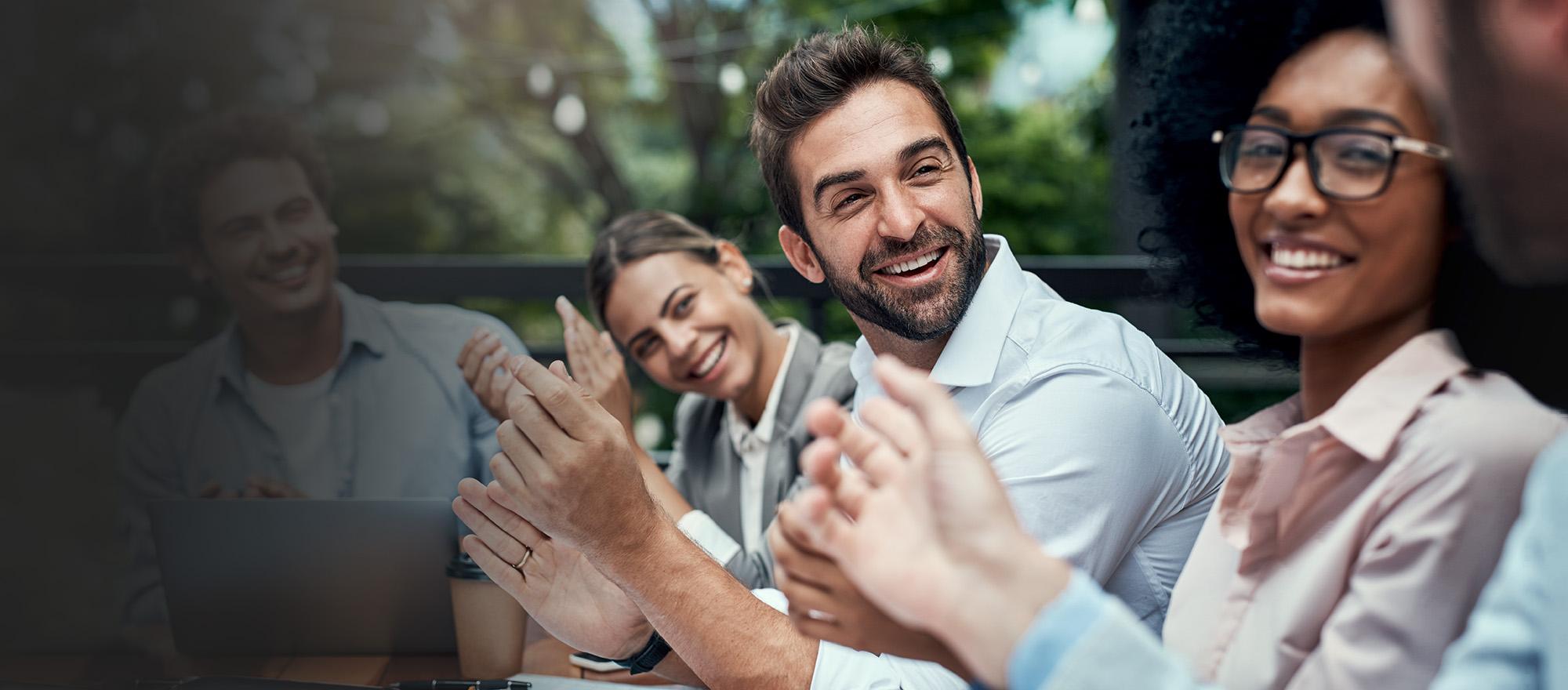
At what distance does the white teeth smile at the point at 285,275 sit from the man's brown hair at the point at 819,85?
3.00ft

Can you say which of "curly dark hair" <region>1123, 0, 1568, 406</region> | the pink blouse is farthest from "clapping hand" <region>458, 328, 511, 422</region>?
the pink blouse

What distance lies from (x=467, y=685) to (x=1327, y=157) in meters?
0.86

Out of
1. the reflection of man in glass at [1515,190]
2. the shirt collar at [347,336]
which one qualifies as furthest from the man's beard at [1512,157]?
the shirt collar at [347,336]

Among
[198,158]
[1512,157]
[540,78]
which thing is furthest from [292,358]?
[540,78]

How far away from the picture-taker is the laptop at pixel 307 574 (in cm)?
119

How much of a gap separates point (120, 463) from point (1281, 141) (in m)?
1.64

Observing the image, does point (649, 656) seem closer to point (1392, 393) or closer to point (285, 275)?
point (1392, 393)

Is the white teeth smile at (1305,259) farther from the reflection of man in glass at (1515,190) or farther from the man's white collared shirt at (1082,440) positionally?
the man's white collared shirt at (1082,440)

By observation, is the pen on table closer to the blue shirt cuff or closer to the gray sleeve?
the gray sleeve

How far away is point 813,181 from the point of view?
47.9 inches

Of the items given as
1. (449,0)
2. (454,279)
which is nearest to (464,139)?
(449,0)

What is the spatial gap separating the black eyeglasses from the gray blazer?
0.89 meters

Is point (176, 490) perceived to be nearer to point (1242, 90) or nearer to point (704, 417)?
point (704, 417)

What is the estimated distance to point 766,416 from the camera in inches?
68.1
